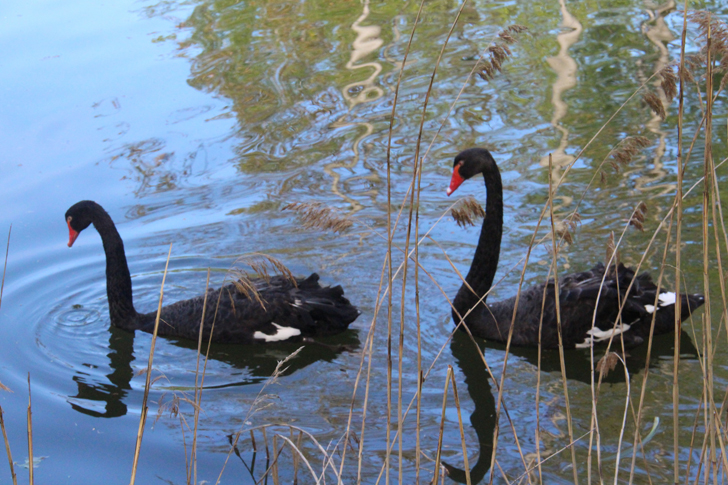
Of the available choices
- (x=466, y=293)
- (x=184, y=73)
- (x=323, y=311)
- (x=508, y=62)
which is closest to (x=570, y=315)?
(x=466, y=293)

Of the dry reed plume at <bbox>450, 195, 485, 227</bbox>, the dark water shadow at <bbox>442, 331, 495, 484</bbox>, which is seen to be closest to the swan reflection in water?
the dark water shadow at <bbox>442, 331, 495, 484</bbox>

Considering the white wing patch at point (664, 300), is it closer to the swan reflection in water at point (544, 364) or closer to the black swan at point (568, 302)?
the black swan at point (568, 302)

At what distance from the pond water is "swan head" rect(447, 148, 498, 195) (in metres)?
0.19

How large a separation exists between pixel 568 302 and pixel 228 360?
1.89 m

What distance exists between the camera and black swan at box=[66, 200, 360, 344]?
445 centimetres

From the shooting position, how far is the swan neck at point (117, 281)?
468cm

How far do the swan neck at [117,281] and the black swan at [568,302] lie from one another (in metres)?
1.94

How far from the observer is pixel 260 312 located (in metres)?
4.46

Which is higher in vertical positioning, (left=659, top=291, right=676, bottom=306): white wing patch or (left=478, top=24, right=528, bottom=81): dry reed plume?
(left=478, top=24, right=528, bottom=81): dry reed plume

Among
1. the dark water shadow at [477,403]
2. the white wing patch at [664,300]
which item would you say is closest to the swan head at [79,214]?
the dark water shadow at [477,403]

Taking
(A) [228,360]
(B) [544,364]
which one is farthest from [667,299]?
(A) [228,360]

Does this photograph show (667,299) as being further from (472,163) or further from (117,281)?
(117,281)

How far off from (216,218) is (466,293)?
2.33 metres

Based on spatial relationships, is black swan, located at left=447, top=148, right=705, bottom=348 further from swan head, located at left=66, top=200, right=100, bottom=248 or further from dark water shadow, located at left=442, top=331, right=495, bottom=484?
swan head, located at left=66, top=200, right=100, bottom=248
